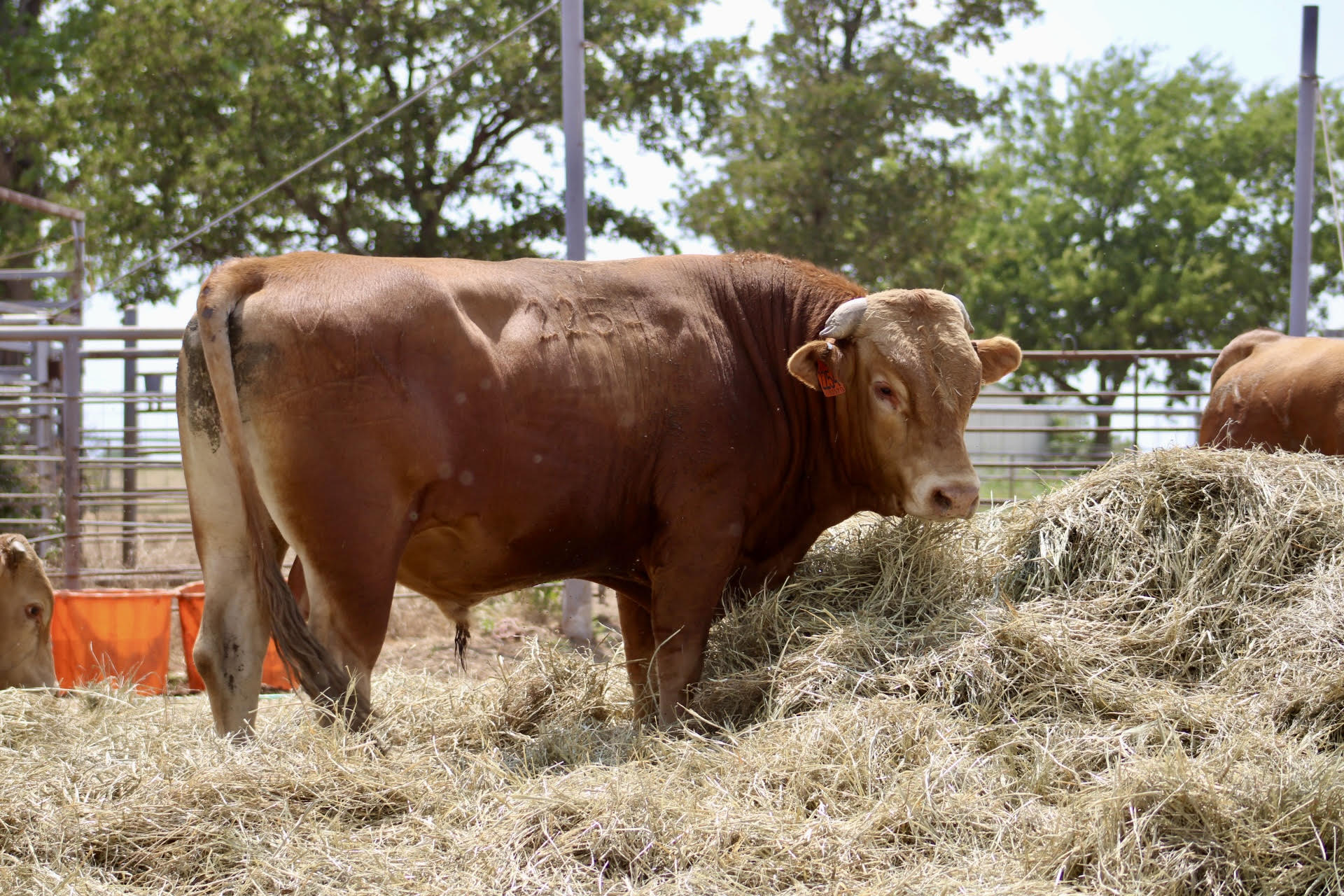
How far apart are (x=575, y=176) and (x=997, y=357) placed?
3621mm

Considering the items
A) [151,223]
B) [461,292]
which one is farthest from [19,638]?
[151,223]

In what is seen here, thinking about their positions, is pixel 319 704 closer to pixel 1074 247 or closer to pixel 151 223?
pixel 151 223

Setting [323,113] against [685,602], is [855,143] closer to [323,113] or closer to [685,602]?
[323,113]

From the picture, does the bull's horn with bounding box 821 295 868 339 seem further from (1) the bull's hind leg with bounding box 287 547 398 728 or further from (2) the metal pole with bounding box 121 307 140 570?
(2) the metal pole with bounding box 121 307 140 570

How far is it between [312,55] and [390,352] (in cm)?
1415

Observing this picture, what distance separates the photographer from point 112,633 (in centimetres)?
703

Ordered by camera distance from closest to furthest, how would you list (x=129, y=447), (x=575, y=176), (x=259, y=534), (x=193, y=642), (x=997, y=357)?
(x=259, y=534)
(x=997, y=357)
(x=193, y=642)
(x=575, y=176)
(x=129, y=447)

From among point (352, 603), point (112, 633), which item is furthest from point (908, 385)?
point (112, 633)

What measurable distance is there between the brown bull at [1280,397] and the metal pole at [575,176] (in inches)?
157

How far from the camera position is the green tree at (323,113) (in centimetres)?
1609

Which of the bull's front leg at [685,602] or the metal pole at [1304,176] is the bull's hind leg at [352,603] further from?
the metal pole at [1304,176]

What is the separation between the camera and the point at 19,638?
6027 mm

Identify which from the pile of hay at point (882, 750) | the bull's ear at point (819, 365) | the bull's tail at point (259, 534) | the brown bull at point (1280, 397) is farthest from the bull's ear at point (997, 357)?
the bull's tail at point (259, 534)

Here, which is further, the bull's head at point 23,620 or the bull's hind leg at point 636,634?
the bull's head at point 23,620
